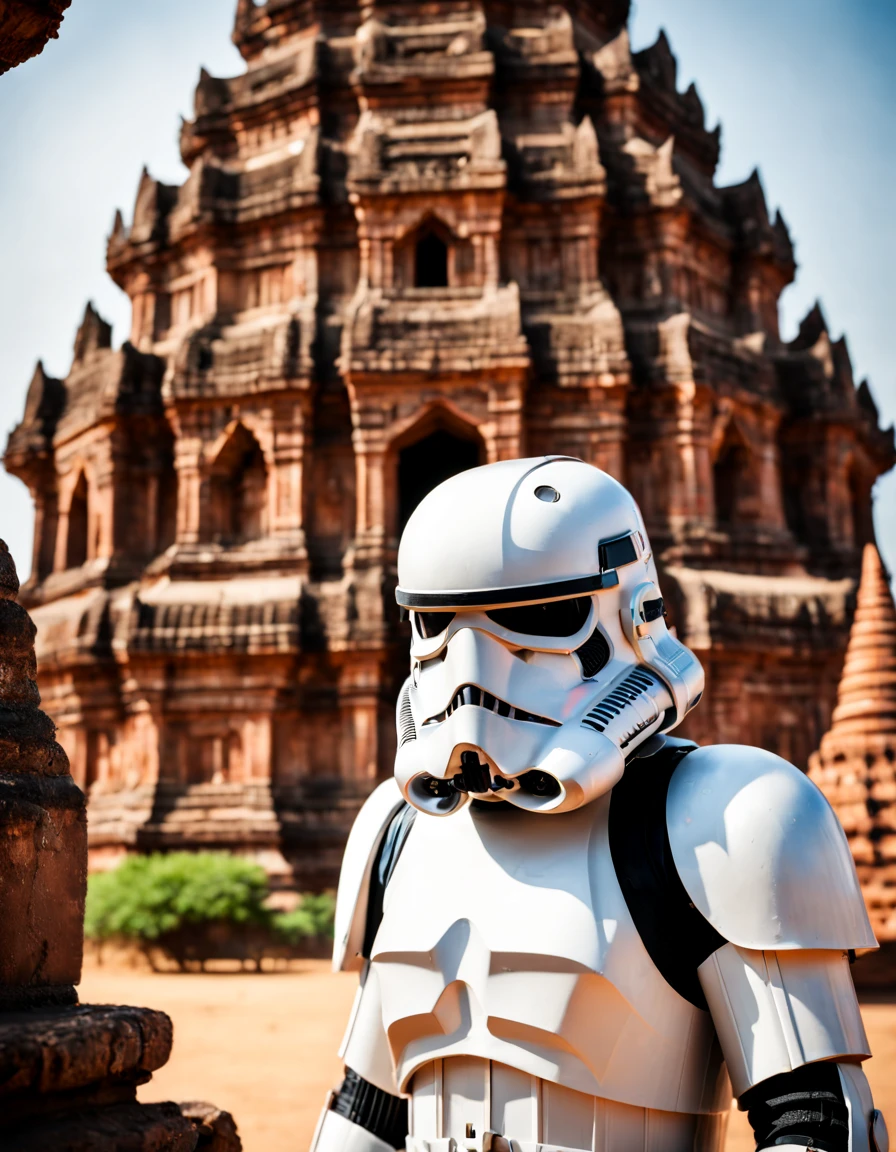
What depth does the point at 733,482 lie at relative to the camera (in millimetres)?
18359

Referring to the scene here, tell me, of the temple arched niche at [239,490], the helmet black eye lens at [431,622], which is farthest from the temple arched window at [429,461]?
the helmet black eye lens at [431,622]

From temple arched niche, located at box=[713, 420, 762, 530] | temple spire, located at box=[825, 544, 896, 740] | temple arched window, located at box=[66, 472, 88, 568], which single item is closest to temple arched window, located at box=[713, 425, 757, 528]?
temple arched niche, located at box=[713, 420, 762, 530]

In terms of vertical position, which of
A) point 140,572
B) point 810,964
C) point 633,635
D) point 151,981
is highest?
point 140,572

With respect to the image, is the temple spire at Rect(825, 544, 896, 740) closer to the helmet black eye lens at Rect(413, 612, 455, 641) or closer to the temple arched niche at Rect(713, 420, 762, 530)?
the temple arched niche at Rect(713, 420, 762, 530)

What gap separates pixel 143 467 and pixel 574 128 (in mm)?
7933

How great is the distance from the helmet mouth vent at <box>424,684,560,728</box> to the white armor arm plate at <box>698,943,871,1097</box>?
65 cm

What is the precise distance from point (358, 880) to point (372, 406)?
13675mm

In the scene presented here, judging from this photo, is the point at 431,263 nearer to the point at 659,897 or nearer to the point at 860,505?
the point at 860,505

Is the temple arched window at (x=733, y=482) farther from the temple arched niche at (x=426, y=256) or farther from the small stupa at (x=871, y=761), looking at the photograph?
the temple arched niche at (x=426, y=256)

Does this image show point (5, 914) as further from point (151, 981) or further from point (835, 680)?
point (835, 680)

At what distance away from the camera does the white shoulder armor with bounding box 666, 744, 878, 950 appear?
2.68 metres

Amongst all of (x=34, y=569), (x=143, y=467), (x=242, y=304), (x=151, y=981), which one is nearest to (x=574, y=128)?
(x=242, y=304)

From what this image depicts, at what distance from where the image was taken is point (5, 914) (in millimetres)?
2662

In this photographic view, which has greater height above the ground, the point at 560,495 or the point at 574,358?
the point at 574,358
